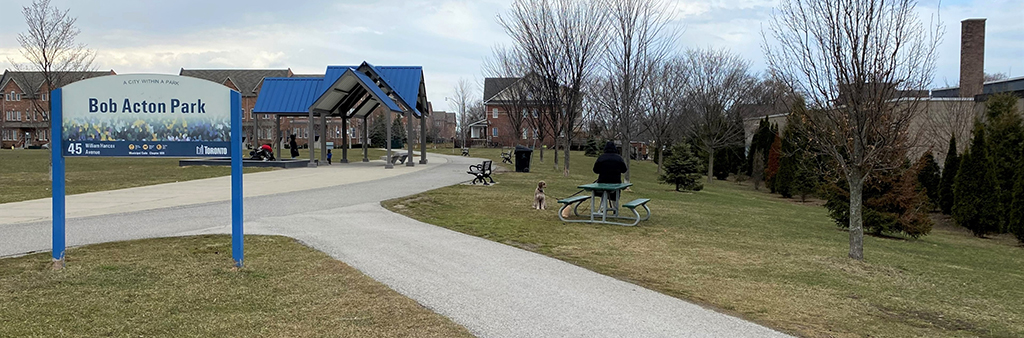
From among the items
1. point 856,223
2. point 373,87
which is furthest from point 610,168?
point 373,87

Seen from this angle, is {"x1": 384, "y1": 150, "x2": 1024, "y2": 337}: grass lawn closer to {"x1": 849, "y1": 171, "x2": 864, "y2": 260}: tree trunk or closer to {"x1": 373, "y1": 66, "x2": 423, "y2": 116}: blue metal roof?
{"x1": 849, "y1": 171, "x2": 864, "y2": 260}: tree trunk

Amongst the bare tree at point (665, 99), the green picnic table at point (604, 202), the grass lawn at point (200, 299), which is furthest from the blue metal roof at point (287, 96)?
the grass lawn at point (200, 299)

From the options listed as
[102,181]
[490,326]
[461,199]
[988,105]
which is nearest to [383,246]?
[490,326]

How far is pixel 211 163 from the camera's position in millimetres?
30641

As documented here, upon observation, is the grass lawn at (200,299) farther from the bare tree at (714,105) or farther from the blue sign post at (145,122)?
the bare tree at (714,105)

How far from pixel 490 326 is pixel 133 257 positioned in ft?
15.6

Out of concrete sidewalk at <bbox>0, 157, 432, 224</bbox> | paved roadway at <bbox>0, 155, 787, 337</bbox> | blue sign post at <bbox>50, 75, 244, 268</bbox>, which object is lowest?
paved roadway at <bbox>0, 155, 787, 337</bbox>

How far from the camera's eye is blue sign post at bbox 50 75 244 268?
7137mm

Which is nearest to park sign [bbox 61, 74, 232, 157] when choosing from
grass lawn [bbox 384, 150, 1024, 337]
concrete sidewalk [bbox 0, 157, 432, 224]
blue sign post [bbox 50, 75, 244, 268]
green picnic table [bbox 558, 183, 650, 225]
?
blue sign post [bbox 50, 75, 244, 268]

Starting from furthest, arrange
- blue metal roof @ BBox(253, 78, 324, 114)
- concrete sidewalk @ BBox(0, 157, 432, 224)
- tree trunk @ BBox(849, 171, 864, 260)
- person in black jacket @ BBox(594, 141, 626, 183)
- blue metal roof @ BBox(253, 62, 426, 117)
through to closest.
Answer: blue metal roof @ BBox(253, 78, 324, 114) → blue metal roof @ BBox(253, 62, 426, 117) → person in black jacket @ BBox(594, 141, 626, 183) → concrete sidewalk @ BBox(0, 157, 432, 224) → tree trunk @ BBox(849, 171, 864, 260)

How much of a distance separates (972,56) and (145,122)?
37.2m

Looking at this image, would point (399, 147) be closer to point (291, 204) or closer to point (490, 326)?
point (291, 204)

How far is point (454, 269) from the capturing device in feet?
24.3

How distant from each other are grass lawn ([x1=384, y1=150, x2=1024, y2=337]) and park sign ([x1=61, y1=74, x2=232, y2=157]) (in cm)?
424
